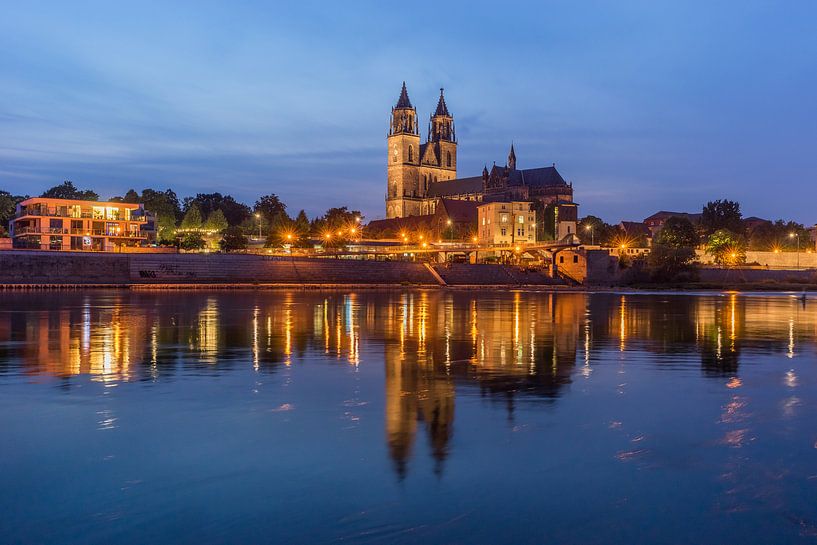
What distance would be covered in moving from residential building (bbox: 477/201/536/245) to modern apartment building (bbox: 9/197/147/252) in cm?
8296

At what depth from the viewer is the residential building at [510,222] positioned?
175375mm

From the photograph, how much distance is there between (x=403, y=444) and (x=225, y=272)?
93.3 meters

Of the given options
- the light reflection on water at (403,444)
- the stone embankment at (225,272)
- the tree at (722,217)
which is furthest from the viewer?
the tree at (722,217)

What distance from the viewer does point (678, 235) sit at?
489 ft

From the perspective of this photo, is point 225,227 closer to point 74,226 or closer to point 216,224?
point 216,224

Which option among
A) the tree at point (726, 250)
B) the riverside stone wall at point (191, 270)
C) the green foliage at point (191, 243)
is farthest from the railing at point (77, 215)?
the tree at point (726, 250)

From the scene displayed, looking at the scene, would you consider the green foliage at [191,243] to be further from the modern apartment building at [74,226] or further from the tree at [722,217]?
the tree at [722,217]

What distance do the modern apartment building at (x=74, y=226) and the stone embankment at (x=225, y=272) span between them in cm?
2188

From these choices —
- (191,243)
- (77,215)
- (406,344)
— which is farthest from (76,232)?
(406,344)

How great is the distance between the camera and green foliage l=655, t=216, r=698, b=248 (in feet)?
486

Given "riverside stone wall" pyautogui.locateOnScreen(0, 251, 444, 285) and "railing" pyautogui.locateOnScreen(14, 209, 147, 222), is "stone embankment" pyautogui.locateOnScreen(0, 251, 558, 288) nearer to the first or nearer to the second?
"riverside stone wall" pyautogui.locateOnScreen(0, 251, 444, 285)

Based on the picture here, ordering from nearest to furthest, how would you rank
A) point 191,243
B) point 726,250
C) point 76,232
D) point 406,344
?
1. point 406,344
2. point 76,232
3. point 191,243
4. point 726,250

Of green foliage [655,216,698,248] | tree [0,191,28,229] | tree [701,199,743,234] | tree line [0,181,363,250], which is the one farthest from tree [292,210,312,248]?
tree [701,199,743,234]

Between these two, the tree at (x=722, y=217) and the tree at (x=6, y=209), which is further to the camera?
the tree at (x=722, y=217)
